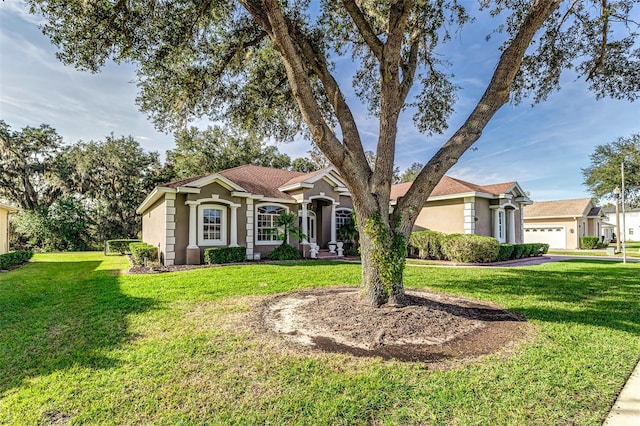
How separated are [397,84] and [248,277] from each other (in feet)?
23.8

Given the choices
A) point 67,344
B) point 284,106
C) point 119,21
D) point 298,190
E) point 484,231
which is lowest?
point 67,344

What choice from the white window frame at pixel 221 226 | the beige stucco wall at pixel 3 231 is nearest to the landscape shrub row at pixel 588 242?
the white window frame at pixel 221 226

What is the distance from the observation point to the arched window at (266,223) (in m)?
16.5

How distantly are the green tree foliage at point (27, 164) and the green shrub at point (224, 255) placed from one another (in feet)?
77.3

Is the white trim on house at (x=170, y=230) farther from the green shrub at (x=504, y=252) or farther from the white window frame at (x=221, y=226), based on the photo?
the green shrub at (x=504, y=252)

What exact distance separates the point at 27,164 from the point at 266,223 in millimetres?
24931

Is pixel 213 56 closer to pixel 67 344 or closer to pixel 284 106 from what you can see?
pixel 284 106

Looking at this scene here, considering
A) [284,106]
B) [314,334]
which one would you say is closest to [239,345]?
[314,334]

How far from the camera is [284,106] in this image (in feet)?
30.5

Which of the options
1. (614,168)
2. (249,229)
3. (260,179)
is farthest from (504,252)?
(614,168)

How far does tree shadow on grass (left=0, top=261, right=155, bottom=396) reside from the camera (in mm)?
3934

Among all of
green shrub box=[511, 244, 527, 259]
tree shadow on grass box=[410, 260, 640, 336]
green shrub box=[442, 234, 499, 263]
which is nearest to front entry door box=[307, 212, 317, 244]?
green shrub box=[442, 234, 499, 263]

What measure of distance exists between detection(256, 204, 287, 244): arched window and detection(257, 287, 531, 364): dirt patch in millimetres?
9877

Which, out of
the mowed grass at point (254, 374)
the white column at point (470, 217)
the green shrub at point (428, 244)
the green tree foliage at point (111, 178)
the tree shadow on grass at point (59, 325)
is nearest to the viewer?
the mowed grass at point (254, 374)
